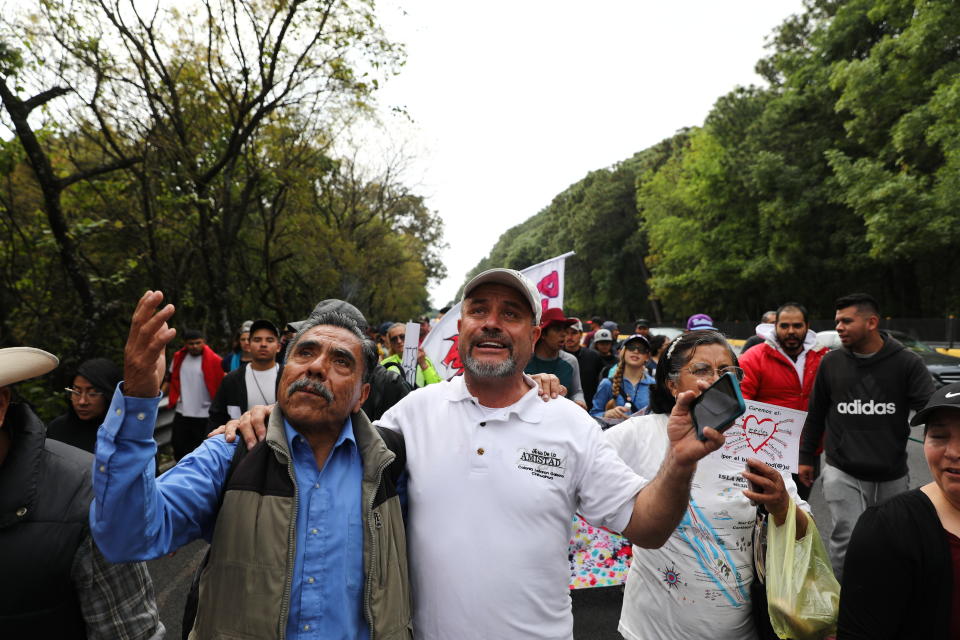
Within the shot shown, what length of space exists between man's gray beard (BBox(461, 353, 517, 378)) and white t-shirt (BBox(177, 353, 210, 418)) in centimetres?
516

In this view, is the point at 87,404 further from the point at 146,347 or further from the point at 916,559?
the point at 916,559

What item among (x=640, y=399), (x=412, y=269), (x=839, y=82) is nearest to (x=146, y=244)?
(x=640, y=399)

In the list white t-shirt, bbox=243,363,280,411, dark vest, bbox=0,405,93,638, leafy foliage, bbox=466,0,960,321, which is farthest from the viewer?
leafy foliage, bbox=466,0,960,321

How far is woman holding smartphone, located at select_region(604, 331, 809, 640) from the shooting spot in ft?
7.19

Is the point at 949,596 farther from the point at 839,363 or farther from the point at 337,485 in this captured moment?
the point at 839,363

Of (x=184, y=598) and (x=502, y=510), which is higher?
(x=502, y=510)

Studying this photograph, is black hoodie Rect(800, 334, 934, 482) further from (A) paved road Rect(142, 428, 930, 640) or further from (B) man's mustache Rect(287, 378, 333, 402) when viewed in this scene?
(B) man's mustache Rect(287, 378, 333, 402)

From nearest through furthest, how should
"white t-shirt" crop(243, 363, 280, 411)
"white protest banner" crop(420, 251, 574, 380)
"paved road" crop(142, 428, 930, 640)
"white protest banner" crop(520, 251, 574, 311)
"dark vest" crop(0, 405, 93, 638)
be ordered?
"dark vest" crop(0, 405, 93, 638)
"paved road" crop(142, 428, 930, 640)
"white t-shirt" crop(243, 363, 280, 411)
"white protest banner" crop(420, 251, 574, 380)
"white protest banner" crop(520, 251, 574, 311)

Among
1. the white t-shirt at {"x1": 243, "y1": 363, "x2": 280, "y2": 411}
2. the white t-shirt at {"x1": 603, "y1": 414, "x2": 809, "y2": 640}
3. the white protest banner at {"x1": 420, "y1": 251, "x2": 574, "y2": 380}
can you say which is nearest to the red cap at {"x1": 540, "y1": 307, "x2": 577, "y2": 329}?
the white protest banner at {"x1": 420, "y1": 251, "x2": 574, "y2": 380}

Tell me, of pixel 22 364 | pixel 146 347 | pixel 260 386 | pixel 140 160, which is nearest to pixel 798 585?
pixel 146 347

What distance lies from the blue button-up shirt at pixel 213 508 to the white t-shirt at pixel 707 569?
4.45 ft

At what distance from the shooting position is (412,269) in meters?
37.3

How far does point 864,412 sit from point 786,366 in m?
0.87

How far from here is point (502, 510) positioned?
1726 millimetres
